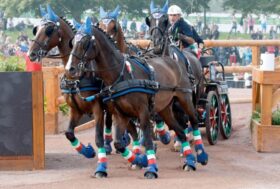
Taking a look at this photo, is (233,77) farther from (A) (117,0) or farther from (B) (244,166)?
(B) (244,166)

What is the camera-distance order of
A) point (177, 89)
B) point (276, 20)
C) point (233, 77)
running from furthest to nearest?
point (276, 20) → point (233, 77) → point (177, 89)

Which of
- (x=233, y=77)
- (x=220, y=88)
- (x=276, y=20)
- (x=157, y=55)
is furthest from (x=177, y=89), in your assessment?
(x=276, y=20)

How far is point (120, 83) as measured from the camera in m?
10.6

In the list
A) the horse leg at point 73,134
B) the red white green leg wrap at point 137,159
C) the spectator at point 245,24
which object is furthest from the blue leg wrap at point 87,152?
the spectator at point 245,24

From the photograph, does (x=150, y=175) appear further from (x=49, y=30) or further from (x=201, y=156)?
(x=49, y=30)

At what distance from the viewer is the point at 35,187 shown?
1020cm

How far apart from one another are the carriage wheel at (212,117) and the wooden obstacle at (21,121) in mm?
3557

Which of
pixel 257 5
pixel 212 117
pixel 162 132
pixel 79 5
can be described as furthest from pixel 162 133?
pixel 257 5

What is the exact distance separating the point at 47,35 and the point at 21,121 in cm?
118

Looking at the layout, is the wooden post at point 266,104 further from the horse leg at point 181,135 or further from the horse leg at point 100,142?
the horse leg at point 100,142

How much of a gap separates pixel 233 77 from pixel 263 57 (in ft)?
49.8

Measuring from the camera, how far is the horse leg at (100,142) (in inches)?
425

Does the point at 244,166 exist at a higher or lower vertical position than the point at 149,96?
lower

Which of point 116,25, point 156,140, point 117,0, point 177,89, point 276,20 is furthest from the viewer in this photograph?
point 276,20
